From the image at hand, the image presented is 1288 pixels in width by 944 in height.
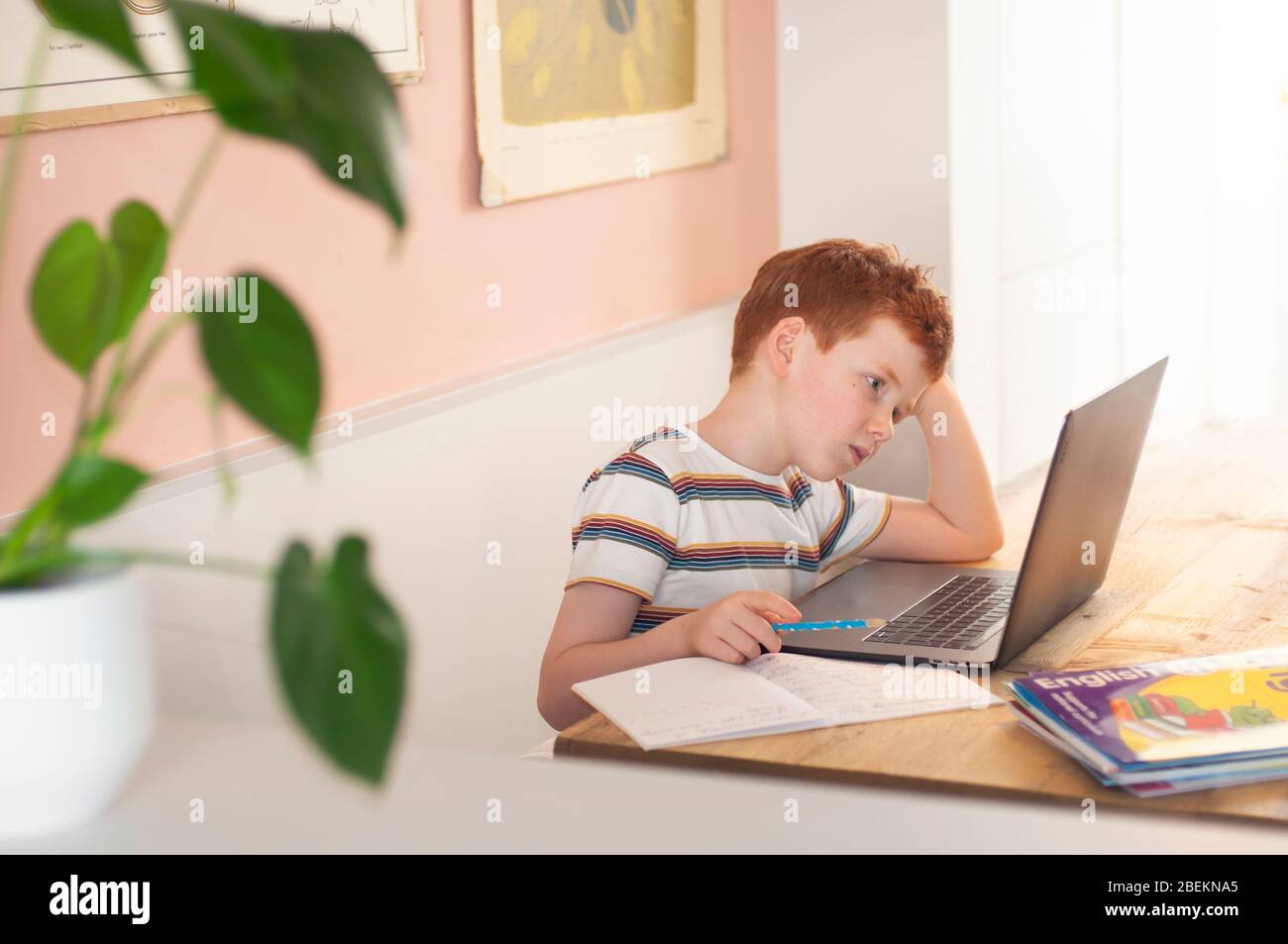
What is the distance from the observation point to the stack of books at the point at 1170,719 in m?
1.03

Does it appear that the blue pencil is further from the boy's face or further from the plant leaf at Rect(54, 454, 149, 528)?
Result: the plant leaf at Rect(54, 454, 149, 528)

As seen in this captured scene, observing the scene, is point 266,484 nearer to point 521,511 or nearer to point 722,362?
point 521,511

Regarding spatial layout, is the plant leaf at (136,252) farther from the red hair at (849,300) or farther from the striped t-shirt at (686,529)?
the red hair at (849,300)

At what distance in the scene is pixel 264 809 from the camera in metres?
0.77

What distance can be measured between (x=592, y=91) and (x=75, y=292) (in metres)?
1.48

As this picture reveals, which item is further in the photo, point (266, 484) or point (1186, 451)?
point (1186, 451)

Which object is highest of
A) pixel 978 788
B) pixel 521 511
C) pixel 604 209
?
pixel 604 209

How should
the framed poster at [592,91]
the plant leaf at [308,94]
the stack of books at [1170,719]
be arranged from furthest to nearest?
the framed poster at [592,91] → the stack of books at [1170,719] → the plant leaf at [308,94]

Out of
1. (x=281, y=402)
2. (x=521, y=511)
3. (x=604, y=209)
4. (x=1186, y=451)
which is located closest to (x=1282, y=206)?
(x=1186, y=451)

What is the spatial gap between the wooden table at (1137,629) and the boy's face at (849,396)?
0.22 m

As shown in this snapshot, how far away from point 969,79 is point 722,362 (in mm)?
590

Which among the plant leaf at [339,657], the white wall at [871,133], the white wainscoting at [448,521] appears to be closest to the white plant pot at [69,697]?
the plant leaf at [339,657]

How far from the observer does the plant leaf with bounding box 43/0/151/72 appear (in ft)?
1.79

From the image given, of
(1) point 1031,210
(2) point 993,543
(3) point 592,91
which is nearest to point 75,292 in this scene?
(2) point 993,543
